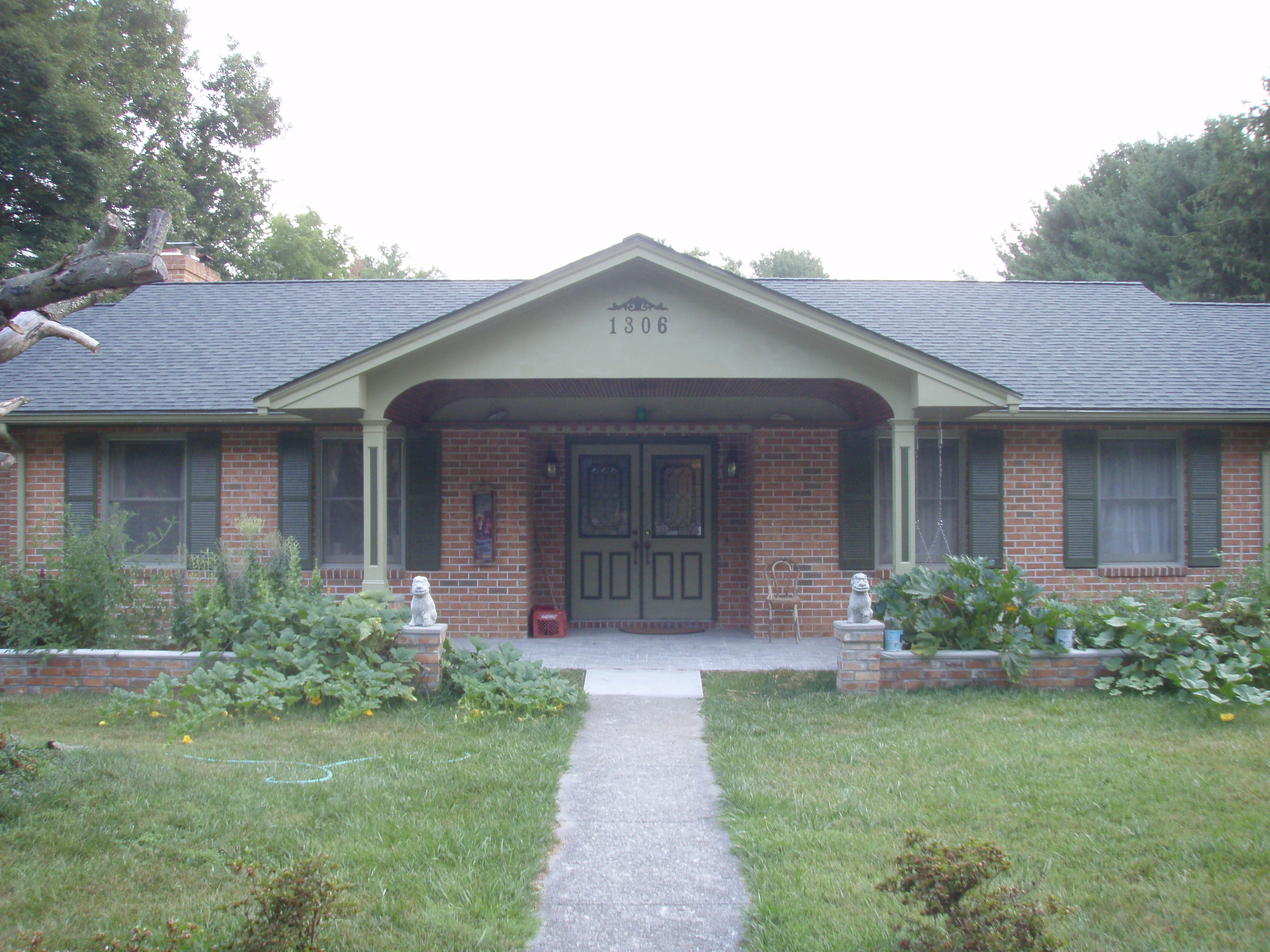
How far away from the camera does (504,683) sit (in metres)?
6.99

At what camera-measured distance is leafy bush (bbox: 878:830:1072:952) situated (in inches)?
113

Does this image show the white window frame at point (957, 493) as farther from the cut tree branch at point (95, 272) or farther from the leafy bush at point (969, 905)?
the cut tree branch at point (95, 272)

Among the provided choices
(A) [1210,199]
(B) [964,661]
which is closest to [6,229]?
(B) [964,661]

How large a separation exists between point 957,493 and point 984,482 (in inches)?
12.0

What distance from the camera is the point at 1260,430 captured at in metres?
10.0

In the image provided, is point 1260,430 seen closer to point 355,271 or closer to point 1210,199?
point 1210,199

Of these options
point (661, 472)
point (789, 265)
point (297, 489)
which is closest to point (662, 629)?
point (661, 472)

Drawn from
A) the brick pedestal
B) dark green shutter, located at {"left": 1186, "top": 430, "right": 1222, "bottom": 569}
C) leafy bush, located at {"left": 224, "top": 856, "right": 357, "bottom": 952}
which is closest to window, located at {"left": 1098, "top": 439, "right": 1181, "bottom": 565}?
dark green shutter, located at {"left": 1186, "top": 430, "right": 1222, "bottom": 569}

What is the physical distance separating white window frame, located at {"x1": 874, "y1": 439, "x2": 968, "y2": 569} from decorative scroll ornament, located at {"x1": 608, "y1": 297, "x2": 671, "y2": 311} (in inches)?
128

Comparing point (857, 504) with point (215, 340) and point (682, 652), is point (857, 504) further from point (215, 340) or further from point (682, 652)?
point (215, 340)

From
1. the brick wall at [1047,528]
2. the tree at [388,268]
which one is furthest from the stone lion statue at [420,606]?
the tree at [388,268]

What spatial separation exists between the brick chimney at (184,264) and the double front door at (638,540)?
23.5ft

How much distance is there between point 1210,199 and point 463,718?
73.1ft

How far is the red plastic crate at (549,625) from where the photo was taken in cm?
1012
